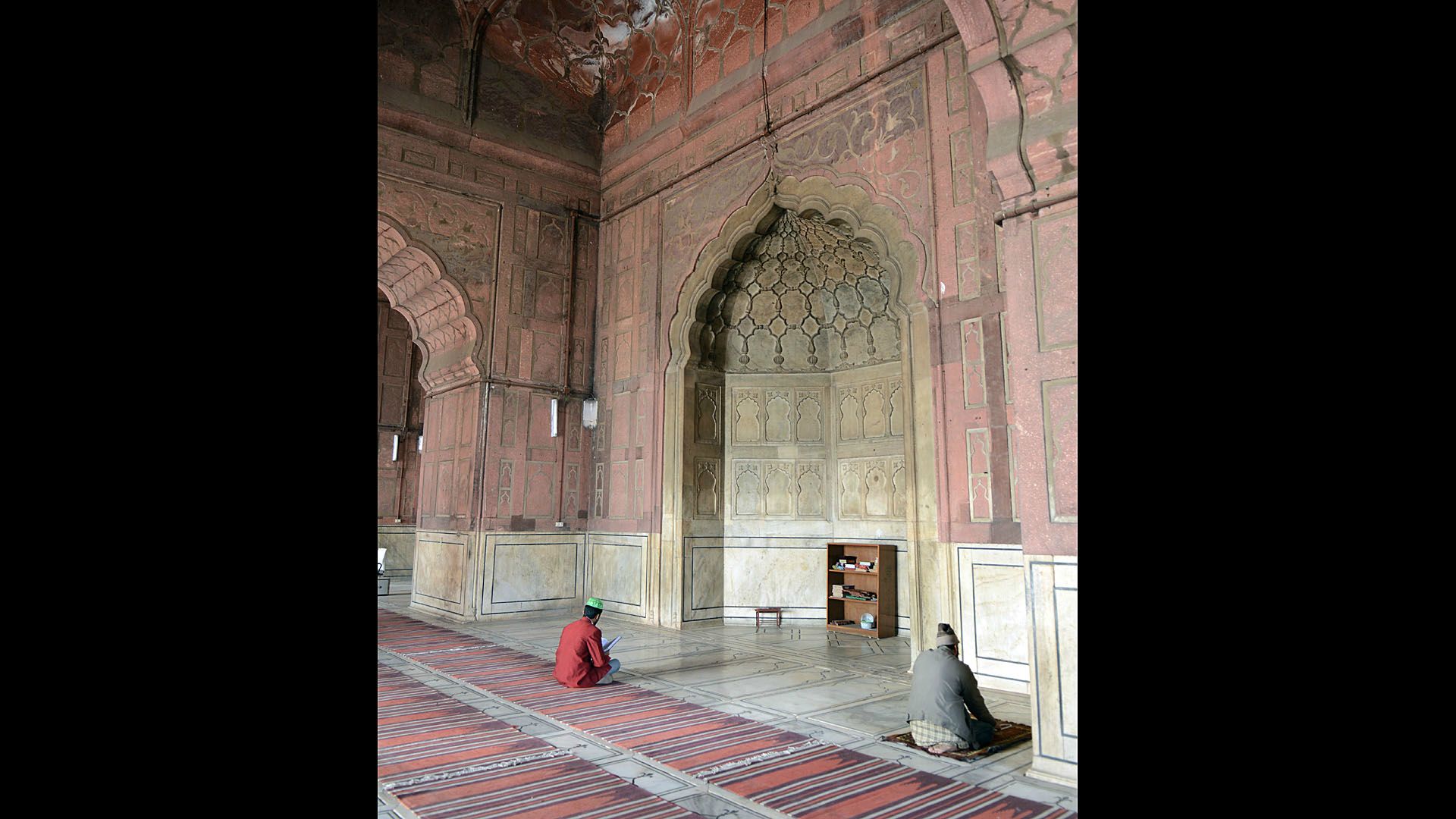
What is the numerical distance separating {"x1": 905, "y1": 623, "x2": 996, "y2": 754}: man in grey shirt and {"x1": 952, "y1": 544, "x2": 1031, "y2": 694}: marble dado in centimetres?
138

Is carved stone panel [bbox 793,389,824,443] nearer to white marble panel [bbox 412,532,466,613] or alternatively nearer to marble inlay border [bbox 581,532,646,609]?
marble inlay border [bbox 581,532,646,609]

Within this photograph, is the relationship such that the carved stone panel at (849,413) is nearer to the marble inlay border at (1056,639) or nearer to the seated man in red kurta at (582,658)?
the seated man in red kurta at (582,658)

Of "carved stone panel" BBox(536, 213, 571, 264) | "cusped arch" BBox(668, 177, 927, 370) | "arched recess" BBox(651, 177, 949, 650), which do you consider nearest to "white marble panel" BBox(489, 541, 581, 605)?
"arched recess" BBox(651, 177, 949, 650)

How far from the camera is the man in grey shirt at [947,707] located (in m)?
4.04

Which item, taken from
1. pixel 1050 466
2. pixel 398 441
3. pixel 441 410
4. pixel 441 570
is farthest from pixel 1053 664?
pixel 398 441

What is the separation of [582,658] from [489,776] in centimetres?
206

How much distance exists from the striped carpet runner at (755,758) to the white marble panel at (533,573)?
10.5 ft
